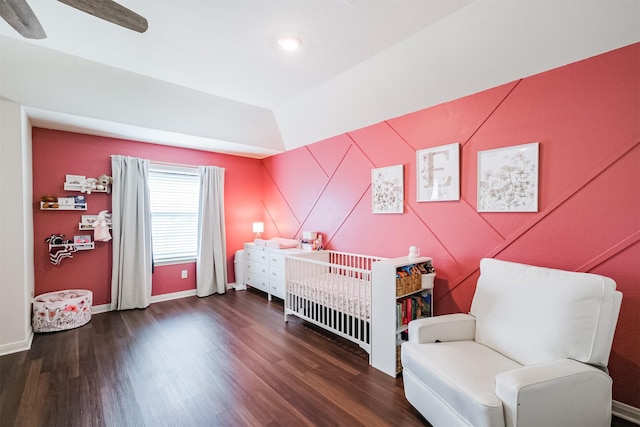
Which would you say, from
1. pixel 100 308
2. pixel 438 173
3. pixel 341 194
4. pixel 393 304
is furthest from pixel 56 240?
pixel 438 173

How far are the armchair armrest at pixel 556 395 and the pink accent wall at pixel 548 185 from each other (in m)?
0.40

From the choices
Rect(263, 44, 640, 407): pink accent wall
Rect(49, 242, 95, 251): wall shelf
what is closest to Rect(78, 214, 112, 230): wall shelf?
Rect(49, 242, 95, 251): wall shelf

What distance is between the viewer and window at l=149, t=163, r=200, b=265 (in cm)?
412

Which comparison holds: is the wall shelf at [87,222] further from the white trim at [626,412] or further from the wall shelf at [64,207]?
the white trim at [626,412]

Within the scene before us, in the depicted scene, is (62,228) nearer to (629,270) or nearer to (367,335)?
(367,335)

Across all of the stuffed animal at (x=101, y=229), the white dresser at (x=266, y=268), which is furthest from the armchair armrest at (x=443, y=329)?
the stuffed animal at (x=101, y=229)

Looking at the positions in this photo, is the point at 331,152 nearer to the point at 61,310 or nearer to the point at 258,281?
the point at 258,281

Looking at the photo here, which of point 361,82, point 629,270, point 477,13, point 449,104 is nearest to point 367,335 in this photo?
point 629,270

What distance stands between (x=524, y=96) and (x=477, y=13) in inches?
29.8

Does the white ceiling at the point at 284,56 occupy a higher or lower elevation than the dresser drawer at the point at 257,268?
higher

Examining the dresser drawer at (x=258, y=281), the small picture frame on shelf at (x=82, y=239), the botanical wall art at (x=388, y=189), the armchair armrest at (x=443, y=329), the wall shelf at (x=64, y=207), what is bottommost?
the dresser drawer at (x=258, y=281)

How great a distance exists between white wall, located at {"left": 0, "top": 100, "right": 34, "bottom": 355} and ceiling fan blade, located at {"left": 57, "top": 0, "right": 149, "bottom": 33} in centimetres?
198

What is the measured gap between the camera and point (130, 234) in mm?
3748

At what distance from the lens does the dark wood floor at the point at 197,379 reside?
5.81ft
